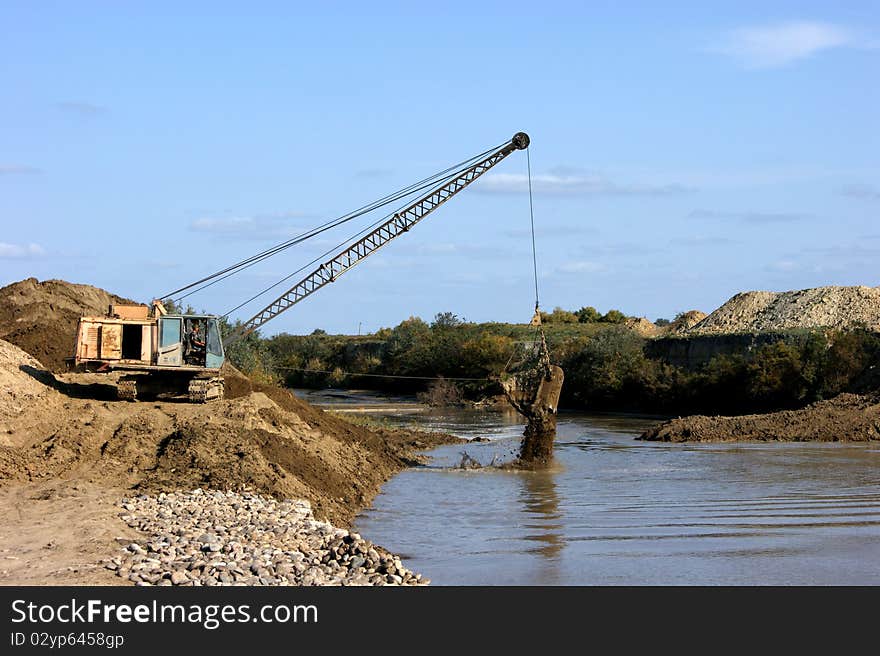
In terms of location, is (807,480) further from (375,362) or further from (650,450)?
(375,362)

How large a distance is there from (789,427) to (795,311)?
39.6m

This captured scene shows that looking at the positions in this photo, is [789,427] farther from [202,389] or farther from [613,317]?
[613,317]

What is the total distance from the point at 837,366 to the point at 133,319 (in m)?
29.7

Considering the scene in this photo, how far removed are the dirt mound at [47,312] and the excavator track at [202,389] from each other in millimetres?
4758

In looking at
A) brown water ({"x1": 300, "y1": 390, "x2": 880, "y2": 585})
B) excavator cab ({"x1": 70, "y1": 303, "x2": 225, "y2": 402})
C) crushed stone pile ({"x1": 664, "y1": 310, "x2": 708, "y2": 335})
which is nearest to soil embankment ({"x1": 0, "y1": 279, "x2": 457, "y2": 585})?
excavator cab ({"x1": 70, "y1": 303, "x2": 225, "y2": 402})

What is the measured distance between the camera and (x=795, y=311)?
72.9 meters

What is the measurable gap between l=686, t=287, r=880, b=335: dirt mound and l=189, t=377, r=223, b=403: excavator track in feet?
156

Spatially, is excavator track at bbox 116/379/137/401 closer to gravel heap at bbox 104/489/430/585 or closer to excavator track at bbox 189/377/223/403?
excavator track at bbox 189/377/223/403

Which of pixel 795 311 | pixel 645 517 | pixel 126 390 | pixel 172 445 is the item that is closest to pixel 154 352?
pixel 126 390

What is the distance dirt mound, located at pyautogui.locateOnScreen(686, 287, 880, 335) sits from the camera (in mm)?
69438

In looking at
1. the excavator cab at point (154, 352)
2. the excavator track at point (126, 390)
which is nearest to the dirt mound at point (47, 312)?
the excavator cab at point (154, 352)
